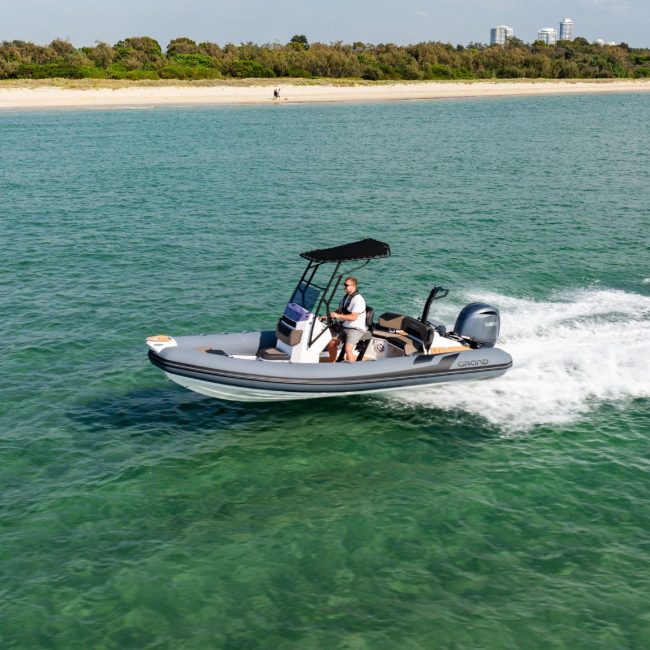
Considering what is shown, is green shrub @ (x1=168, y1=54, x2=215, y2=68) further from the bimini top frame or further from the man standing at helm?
the man standing at helm

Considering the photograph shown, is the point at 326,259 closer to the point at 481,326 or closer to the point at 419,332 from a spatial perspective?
the point at 419,332

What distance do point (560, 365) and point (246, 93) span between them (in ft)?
253

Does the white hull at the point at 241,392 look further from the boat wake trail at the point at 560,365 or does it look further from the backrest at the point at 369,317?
the boat wake trail at the point at 560,365

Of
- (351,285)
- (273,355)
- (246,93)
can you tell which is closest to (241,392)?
(273,355)

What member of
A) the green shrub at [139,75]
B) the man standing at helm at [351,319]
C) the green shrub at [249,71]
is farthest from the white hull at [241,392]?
the green shrub at [249,71]

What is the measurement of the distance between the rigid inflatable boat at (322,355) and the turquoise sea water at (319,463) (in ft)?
2.11

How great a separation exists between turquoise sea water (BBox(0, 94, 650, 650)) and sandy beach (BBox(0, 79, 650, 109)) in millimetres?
57382

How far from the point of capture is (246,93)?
84938mm

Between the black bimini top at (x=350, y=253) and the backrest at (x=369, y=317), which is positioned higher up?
the black bimini top at (x=350, y=253)

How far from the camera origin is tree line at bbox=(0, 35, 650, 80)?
9200 centimetres

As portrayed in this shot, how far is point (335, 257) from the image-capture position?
12.1 metres

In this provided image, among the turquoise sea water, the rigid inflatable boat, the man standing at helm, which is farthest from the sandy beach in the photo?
the man standing at helm

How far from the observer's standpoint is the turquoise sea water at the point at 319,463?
796 cm

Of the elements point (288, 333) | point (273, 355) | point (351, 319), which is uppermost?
point (351, 319)
